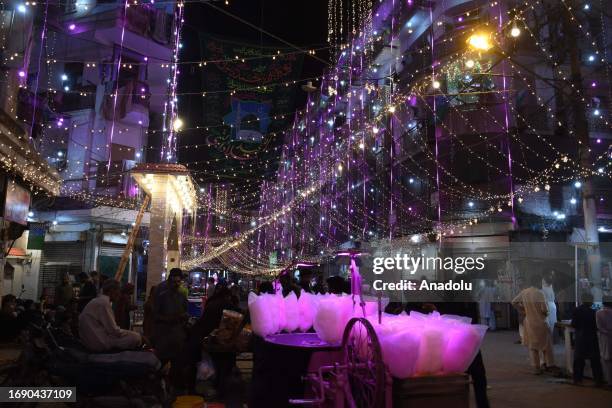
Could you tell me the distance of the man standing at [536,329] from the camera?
8.36 m

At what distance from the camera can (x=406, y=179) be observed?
2072 centimetres

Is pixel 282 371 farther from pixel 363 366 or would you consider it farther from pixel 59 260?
pixel 59 260

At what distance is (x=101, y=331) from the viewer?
185 inches

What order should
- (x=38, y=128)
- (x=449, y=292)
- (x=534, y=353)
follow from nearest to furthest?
(x=534, y=353)
(x=449, y=292)
(x=38, y=128)

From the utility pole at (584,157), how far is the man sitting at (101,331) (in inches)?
447

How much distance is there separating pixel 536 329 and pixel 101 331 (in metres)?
7.67

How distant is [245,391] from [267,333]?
8.26 feet

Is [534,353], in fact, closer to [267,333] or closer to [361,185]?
[267,333]

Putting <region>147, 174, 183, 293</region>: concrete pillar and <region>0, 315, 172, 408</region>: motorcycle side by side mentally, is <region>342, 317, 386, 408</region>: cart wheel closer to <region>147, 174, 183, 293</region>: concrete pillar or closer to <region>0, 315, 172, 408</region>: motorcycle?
<region>0, 315, 172, 408</region>: motorcycle

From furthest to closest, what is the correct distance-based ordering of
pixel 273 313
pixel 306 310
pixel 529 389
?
1. pixel 529 389
2. pixel 306 310
3. pixel 273 313

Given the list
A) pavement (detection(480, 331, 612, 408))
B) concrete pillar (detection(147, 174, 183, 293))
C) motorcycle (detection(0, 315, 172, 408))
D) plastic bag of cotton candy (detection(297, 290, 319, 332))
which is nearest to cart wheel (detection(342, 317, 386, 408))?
plastic bag of cotton candy (detection(297, 290, 319, 332))

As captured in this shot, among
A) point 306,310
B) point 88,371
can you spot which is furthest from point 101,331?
point 306,310

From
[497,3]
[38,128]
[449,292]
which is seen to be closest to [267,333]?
[449,292]

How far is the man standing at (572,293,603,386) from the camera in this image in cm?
728
